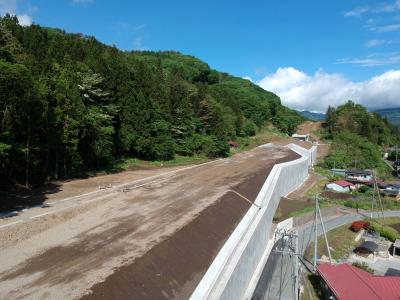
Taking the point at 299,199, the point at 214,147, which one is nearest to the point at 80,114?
the point at 299,199

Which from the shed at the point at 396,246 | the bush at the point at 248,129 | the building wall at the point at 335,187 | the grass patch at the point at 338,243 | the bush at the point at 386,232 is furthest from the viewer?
the bush at the point at 248,129

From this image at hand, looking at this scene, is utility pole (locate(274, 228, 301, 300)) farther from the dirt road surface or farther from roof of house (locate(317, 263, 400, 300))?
the dirt road surface

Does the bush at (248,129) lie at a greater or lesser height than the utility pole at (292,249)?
greater

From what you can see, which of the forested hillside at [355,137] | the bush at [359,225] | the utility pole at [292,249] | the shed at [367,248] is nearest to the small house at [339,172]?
the forested hillside at [355,137]

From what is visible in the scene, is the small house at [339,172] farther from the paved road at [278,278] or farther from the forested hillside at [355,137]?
the paved road at [278,278]

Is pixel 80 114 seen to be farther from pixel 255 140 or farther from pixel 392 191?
pixel 255 140
